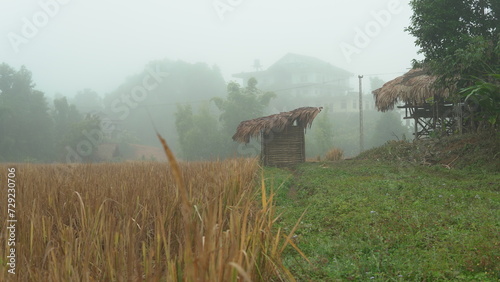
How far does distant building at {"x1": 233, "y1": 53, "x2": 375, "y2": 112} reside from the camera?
41562 millimetres

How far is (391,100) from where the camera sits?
46.0 ft

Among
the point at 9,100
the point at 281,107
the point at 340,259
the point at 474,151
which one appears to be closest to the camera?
the point at 340,259

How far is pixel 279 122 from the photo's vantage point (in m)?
13.4

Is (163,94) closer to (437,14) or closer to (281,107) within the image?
(281,107)

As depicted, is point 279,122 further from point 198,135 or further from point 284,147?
point 198,135

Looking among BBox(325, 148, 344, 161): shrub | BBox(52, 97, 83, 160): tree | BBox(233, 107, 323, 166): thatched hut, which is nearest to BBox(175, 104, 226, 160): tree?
BBox(52, 97, 83, 160): tree

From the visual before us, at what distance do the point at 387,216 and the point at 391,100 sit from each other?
426 inches

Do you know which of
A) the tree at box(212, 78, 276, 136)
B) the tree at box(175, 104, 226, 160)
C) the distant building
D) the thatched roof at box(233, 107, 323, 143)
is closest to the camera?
the thatched roof at box(233, 107, 323, 143)

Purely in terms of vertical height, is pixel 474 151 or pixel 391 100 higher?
pixel 391 100

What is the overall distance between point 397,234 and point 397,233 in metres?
0.06

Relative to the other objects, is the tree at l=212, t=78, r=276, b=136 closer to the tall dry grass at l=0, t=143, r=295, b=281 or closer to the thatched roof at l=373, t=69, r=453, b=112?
the thatched roof at l=373, t=69, r=453, b=112

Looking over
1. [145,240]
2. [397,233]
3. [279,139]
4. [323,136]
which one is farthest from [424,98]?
[323,136]

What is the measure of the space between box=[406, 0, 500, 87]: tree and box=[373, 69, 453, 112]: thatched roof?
110 inches

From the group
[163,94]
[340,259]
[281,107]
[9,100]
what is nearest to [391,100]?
[340,259]
